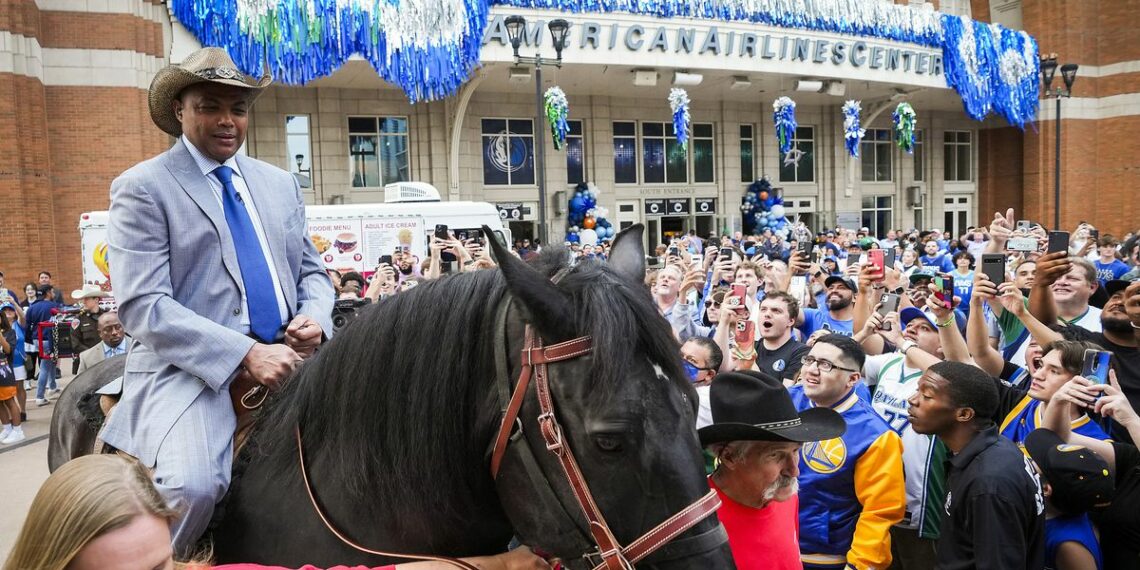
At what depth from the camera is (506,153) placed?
2548 cm

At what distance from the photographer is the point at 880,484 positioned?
3559mm

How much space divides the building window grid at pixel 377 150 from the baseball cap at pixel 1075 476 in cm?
2245

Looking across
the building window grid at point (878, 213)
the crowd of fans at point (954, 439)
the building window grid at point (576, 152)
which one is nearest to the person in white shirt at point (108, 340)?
the crowd of fans at point (954, 439)

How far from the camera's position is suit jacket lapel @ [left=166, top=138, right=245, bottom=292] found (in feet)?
8.09

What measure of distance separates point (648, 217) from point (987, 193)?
18.8 metres

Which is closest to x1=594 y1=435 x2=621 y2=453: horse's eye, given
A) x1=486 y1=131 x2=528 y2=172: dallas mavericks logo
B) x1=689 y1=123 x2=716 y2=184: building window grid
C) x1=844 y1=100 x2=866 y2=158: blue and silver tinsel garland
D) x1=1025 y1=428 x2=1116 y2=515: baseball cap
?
x1=1025 y1=428 x2=1116 y2=515: baseball cap

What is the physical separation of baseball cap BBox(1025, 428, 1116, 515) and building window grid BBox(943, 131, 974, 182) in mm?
34964

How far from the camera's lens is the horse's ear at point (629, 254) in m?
2.24

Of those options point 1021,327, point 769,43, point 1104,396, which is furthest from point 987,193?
point 1104,396

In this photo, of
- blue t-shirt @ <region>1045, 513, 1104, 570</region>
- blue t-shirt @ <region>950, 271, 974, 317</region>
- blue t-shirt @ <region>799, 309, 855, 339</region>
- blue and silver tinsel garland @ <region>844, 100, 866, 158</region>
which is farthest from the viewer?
blue and silver tinsel garland @ <region>844, 100, 866, 158</region>

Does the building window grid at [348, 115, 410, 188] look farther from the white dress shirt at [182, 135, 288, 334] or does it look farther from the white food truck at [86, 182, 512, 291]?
the white dress shirt at [182, 135, 288, 334]

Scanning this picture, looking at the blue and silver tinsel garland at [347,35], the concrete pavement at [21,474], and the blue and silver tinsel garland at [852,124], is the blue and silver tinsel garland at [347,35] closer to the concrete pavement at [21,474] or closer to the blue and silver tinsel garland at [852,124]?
the concrete pavement at [21,474]

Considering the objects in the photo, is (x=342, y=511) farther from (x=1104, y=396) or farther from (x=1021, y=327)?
(x=1021, y=327)

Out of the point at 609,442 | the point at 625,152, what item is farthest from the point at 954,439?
the point at 625,152
